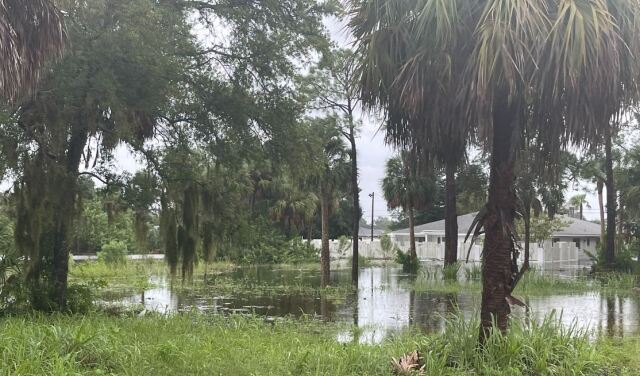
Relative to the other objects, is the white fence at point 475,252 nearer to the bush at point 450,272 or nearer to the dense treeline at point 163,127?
the bush at point 450,272

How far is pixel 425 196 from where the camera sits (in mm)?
36969

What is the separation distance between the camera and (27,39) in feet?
23.7

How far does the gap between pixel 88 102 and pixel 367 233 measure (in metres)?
67.1

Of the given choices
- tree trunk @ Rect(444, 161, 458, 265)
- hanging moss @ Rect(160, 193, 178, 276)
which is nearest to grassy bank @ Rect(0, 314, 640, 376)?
hanging moss @ Rect(160, 193, 178, 276)

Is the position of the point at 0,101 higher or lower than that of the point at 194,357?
higher

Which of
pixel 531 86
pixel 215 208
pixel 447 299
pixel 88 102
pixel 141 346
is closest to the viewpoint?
pixel 531 86

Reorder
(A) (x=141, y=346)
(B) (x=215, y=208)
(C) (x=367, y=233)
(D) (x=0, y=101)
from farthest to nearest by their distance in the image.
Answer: (C) (x=367, y=233), (B) (x=215, y=208), (D) (x=0, y=101), (A) (x=141, y=346)

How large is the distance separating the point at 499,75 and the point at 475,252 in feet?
132

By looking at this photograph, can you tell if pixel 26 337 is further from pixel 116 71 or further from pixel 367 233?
pixel 367 233

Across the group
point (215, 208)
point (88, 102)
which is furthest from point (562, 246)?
point (88, 102)

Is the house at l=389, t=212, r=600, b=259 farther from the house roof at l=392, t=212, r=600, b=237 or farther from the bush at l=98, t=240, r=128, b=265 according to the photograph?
the bush at l=98, t=240, r=128, b=265

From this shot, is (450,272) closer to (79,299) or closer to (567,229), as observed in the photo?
(79,299)

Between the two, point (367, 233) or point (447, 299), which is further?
point (367, 233)

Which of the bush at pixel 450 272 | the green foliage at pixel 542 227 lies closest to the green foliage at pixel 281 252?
the green foliage at pixel 542 227
